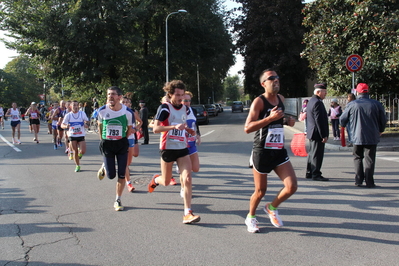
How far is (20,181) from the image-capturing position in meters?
8.16

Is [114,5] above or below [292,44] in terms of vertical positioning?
above

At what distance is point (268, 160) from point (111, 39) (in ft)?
89.6

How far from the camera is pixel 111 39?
2948 cm

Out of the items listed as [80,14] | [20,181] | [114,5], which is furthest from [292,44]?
[20,181]

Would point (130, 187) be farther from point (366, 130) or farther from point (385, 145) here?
point (385, 145)

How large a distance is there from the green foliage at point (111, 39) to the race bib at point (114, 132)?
23794 millimetres

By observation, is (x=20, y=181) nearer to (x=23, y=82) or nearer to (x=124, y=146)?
(x=124, y=146)

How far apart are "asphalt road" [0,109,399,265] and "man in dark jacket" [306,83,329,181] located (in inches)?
13.3

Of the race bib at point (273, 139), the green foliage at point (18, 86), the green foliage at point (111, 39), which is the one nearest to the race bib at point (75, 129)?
the race bib at point (273, 139)

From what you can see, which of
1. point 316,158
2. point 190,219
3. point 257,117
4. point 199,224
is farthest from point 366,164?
point 190,219

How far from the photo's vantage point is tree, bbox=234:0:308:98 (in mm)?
32719

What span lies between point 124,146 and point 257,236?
2.44 m

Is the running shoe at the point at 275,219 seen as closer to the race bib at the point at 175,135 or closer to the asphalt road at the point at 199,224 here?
the asphalt road at the point at 199,224

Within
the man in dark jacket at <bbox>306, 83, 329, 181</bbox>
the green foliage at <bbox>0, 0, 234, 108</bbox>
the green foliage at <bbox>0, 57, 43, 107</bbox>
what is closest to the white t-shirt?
the man in dark jacket at <bbox>306, 83, 329, 181</bbox>
